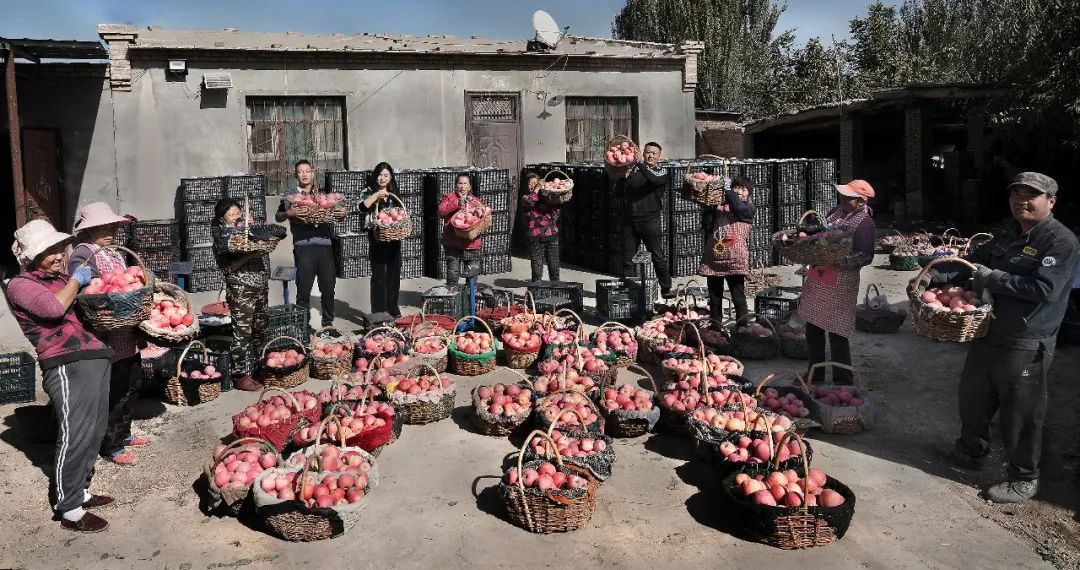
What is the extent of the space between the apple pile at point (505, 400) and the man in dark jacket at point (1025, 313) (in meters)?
3.46

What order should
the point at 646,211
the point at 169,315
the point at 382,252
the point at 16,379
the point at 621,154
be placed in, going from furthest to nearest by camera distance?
1. the point at 621,154
2. the point at 646,211
3. the point at 382,252
4. the point at 16,379
5. the point at 169,315

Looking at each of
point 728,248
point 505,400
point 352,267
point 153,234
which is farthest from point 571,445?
point 153,234

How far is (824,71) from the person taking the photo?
33875mm

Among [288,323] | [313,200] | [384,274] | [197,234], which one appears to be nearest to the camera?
[288,323]

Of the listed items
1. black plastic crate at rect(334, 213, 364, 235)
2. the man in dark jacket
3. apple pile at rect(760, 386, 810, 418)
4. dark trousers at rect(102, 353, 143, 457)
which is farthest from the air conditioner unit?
the man in dark jacket

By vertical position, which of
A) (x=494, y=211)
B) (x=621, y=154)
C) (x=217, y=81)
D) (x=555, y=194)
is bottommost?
(x=494, y=211)

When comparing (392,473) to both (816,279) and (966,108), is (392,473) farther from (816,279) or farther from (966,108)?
(966,108)

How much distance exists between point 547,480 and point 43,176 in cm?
1306

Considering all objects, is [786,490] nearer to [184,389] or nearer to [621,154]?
[184,389]

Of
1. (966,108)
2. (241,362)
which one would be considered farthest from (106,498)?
(966,108)

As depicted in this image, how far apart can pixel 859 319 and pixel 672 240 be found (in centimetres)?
421

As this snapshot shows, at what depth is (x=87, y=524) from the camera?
550 cm

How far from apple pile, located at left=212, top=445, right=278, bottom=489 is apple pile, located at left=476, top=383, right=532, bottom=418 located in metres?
1.87

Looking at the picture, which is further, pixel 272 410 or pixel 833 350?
pixel 833 350
